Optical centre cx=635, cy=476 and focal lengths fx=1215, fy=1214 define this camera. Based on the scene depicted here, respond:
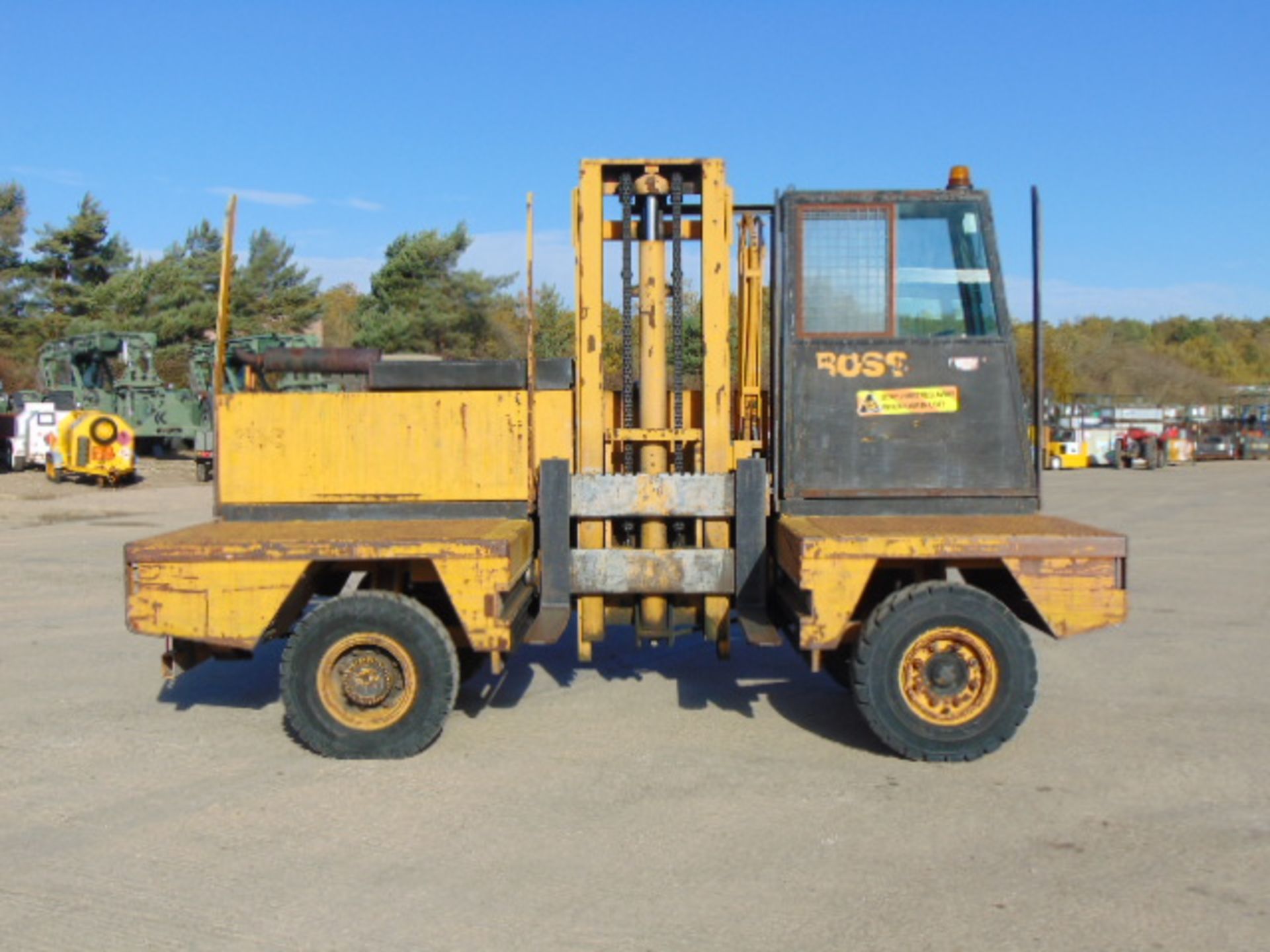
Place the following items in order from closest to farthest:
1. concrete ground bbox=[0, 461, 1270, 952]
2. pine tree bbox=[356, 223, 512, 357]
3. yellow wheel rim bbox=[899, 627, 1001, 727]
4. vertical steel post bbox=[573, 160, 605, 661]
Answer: concrete ground bbox=[0, 461, 1270, 952] → yellow wheel rim bbox=[899, 627, 1001, 727] → vertical steel post bbox=[573, 160, 605, 661] → pine tree bbox=[356, 223, 512, 357]

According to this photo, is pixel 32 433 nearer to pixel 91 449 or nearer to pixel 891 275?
pixel 91 449

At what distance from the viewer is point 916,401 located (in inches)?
252

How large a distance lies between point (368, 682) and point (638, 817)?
1628 millimetres

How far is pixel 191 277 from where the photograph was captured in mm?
47969

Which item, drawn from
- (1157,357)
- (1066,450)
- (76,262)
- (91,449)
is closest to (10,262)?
(76,262)

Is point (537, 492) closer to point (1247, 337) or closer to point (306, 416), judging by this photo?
point (306, 416)

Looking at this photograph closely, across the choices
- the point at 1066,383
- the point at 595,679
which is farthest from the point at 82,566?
the point at 1066,383

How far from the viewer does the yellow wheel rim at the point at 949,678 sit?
5824mm

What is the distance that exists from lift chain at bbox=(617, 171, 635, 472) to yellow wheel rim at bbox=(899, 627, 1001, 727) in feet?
6.33

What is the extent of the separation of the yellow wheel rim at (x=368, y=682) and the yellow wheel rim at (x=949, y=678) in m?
2.42

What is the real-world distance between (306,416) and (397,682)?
5.14 ft

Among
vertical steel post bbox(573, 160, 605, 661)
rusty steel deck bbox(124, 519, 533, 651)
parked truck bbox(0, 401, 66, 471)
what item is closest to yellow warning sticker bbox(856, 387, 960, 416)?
vertical steel post bbox(573, 160, 605, 661)

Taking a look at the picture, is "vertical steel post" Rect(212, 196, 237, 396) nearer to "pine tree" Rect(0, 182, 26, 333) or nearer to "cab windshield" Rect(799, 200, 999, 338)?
"cab windshield" Rect(799, 200, 999, 338)

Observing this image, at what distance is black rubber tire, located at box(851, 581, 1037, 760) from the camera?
19.0 feet
